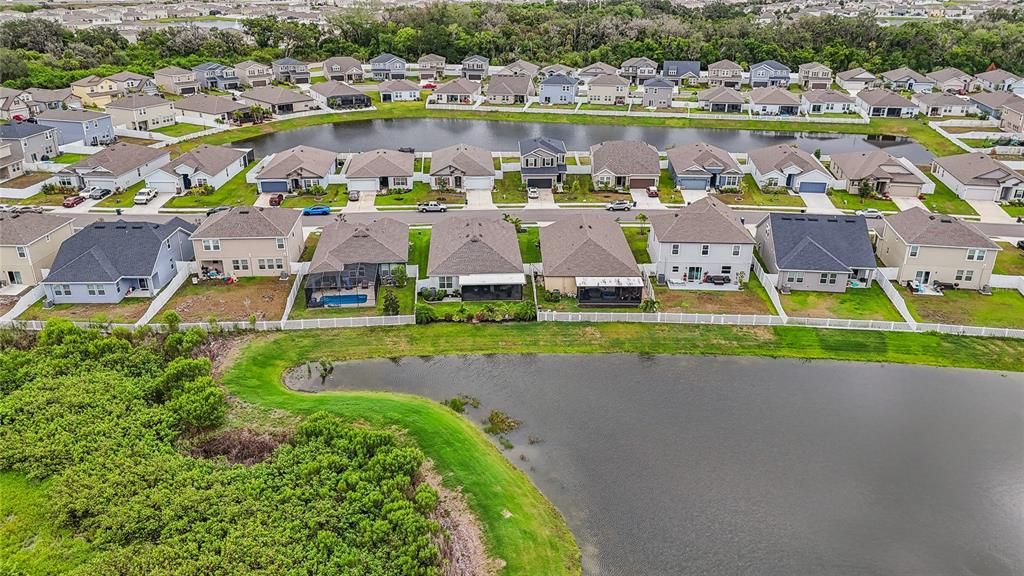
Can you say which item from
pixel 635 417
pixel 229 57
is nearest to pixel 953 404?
pixel 635 417

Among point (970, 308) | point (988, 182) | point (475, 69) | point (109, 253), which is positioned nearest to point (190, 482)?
point (109, 253)

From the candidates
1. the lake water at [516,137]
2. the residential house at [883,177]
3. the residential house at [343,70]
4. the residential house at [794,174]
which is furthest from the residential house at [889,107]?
the residential house at [343,70]

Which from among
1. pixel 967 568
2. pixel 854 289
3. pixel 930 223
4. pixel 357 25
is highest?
pixel 357 25

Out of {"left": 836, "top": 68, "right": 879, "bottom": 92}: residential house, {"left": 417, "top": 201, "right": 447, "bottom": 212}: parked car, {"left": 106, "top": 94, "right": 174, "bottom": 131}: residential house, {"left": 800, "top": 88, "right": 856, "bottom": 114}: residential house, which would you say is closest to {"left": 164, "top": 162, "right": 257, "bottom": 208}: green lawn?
{"left": 417, "top": 201, "right": 447, "bottom": 212}: parked car

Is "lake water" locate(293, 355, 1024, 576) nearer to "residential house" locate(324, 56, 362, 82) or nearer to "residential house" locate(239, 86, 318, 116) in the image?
"residential house" locate(239, 86, 318, 116)

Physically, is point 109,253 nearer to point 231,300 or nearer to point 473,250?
point 231,300

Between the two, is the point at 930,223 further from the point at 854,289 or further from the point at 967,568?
the point at 967,568
